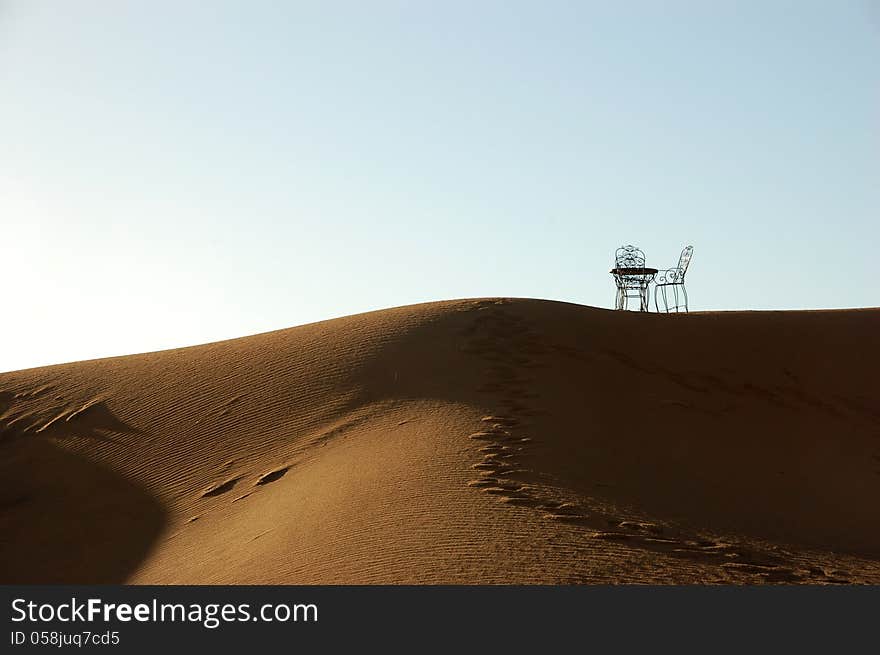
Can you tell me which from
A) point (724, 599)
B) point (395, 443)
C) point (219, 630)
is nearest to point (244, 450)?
point (395, 443)

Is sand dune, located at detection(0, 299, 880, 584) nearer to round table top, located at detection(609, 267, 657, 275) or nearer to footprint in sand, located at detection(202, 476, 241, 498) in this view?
footprint in sand, located at detection(202, 476, 241, 498)

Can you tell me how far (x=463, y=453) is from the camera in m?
15.5

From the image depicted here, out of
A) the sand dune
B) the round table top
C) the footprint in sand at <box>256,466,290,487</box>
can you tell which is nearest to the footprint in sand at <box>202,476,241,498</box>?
the sand dune

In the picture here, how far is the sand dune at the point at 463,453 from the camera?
1236cm

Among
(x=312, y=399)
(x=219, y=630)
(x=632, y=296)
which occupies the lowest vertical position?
(x=219, y=630)

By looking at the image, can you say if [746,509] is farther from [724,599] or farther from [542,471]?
[724,599]

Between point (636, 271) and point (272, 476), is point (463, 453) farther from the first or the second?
point (636, 271)

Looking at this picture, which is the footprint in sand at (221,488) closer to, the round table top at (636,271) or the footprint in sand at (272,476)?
the footprint in sand at (272,476)

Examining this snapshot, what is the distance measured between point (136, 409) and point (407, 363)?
597 centimetres

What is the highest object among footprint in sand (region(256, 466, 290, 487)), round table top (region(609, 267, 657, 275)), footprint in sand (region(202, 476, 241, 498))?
round table top (region(609, 267, 657, 275))

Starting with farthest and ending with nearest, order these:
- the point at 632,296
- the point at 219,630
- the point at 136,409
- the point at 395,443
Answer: the point at 632,296 < the point at 136,409 < the point at 395,443 < the point at 219,630

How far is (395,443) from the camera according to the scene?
16.5 m

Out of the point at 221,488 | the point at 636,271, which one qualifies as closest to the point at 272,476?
the point at 221,488

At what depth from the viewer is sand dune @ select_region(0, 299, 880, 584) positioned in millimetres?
12359
